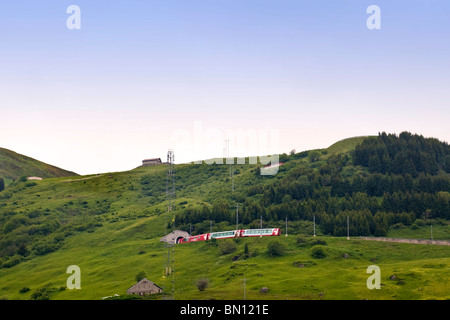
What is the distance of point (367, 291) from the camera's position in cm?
11788

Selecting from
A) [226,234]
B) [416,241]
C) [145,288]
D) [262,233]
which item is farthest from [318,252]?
[145,288]

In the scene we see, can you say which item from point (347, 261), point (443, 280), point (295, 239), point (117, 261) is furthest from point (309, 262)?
point (117, 261)

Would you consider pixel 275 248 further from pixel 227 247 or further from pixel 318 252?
pixel 227 247

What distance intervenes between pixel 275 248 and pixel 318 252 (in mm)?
12905

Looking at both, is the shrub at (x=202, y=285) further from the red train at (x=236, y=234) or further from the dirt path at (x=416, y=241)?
the dirt path at (x=416, y=241)

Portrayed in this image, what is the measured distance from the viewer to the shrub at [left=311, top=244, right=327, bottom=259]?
154 m

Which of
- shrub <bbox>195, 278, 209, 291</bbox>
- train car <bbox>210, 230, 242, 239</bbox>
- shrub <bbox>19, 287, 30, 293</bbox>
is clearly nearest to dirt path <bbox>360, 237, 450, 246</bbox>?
train car <bbox>210, 230, 242, 239</bbox>

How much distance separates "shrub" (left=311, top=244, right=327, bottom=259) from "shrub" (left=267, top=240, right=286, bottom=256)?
9288 mm

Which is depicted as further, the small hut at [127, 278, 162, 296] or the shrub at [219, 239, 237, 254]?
the shrub at [219, 239, 237, 254]

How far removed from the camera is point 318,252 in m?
155

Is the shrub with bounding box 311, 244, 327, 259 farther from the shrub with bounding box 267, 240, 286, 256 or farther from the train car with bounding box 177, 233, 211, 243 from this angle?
the train car with bounding box 177, 233, 211, 243

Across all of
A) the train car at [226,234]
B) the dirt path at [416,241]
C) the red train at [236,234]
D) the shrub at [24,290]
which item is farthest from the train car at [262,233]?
the shrub at [24,290]
